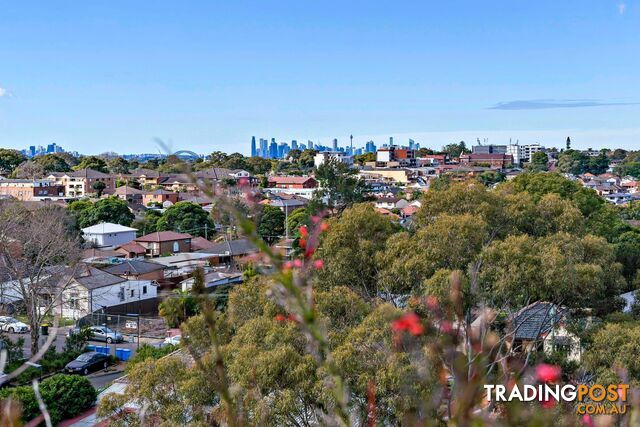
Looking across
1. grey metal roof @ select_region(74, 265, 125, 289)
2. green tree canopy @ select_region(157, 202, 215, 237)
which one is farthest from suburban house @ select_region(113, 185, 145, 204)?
grey metal roof @ select_region(74, 265, 125, 289)

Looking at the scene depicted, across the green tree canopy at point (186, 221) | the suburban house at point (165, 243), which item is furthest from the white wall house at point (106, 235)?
the green tree canopy at point (186, 221)

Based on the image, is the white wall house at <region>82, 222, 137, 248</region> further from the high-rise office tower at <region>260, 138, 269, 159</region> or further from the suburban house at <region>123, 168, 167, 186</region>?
the high-rise office tower at <region>260, 138, 269, 159</region>

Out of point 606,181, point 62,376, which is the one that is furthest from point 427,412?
point 606,181

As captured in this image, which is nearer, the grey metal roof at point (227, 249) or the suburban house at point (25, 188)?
the grey metal roof at point (227, 249)

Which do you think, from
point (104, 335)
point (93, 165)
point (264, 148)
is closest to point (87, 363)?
point (104, 335)

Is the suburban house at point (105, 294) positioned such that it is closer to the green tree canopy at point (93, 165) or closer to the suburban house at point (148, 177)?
the suburban house at point (148, 177)
